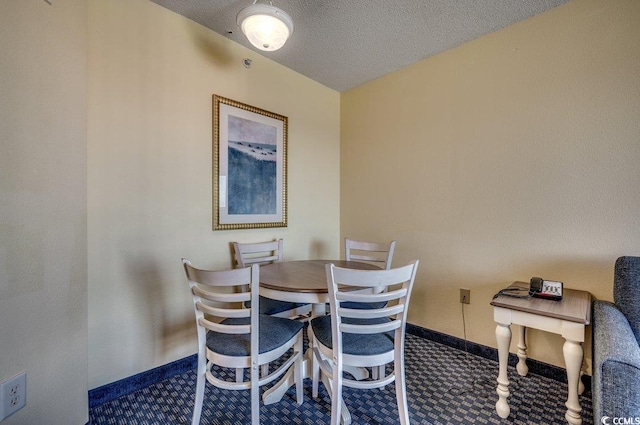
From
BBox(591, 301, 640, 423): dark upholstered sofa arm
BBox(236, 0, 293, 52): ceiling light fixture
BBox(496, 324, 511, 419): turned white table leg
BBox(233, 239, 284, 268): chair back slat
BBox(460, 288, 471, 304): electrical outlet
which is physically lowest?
BBox(496, 324, 511, 419): turned white table leg

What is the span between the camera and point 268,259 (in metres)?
2.45

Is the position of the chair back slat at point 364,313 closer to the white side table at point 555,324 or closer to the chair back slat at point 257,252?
the white side table at point 555,324

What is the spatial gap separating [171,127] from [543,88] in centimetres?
255

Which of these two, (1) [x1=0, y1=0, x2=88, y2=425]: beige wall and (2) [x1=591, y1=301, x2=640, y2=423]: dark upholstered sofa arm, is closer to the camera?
(2) [x1=591, y1=301, x2=640, y2=423]: dark upholstered sofa arm

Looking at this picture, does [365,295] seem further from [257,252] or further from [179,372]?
[179,372]

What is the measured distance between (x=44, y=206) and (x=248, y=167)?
1.33m

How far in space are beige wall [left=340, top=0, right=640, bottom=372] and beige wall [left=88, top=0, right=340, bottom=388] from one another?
1414 mm

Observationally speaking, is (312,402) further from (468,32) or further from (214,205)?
(468,32)

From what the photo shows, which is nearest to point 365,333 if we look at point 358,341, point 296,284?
point 358,341

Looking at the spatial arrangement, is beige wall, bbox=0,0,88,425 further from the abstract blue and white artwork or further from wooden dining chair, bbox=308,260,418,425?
wooden dining chair, bbox=308,260,418,425

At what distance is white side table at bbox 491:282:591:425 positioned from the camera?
1.42 meters

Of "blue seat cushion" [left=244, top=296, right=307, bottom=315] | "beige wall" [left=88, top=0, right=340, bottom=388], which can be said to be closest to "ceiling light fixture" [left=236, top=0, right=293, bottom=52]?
"beige wall" [left=88, top=0, right=340, bottom=388]

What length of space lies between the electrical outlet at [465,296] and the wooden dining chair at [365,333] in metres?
1.11

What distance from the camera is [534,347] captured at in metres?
2.02
